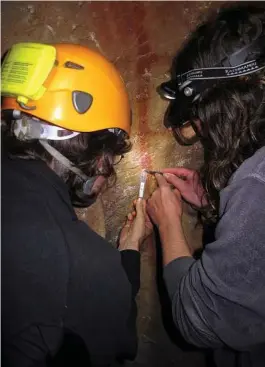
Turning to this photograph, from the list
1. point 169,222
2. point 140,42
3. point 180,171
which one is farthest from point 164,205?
point 140,42

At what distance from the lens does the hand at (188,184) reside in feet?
6.21

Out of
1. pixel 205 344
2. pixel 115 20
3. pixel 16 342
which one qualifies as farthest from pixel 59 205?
pixel 115 20

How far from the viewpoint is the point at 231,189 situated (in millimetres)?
1141

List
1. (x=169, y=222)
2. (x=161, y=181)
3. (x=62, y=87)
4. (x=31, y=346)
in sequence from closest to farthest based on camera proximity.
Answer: (x=31, y=346), (x=62, y=87), (x=169, y=222), (x=161, y=181)

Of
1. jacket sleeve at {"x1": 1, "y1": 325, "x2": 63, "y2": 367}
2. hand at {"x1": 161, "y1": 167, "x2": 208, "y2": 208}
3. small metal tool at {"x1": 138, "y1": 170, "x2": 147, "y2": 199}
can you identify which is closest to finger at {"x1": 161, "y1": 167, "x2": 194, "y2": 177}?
hand at {"x1": 161, "y1": 167, "x2": 208, "y2": 208}

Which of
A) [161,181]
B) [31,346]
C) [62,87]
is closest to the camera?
[31,346]

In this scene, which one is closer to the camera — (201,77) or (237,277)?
(237,277)

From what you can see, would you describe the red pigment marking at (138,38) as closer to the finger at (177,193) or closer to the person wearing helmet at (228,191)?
the person wearing helmet at (228,191)

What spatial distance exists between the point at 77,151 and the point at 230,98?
603 mm

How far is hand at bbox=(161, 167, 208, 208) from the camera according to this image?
6.21 ft

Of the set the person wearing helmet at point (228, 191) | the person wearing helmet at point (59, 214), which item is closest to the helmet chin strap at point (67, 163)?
the person wearing helmet at point (59, 214)

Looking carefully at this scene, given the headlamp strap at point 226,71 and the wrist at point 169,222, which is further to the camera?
the wrist at point 169,222

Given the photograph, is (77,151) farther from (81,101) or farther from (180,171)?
(180,171)

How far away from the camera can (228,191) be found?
115cm
